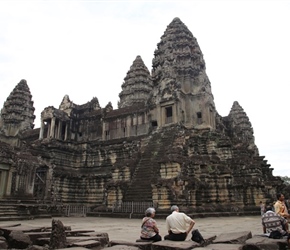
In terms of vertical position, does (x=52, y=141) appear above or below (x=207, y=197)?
above

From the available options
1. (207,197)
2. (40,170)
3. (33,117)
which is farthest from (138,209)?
(33,117)

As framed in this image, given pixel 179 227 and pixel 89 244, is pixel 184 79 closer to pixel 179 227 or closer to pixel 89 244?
pixel 179 227

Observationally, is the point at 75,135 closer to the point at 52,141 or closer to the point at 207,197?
the point at 52,141

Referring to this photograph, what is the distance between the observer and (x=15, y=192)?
878 inches

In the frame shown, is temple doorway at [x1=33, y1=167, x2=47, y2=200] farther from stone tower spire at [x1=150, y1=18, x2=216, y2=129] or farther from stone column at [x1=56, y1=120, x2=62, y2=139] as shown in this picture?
stone tower spire at [x1=150, y1=18, x2=216, y2=129]

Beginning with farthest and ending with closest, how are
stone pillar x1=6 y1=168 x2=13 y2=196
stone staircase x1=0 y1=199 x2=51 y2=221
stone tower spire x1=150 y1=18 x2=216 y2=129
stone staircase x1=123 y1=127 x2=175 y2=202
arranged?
stone tower spire x1=150 y1=18 x2=216 y2=129
stone staircase x1=123 y1=127 x2=175 y2=202
stone pillar x1=6 y1=168 x2=13 y2=196
stone staircase x1=0 y1=199 x2=51 y2=221

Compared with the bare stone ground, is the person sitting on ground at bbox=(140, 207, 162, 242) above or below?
above

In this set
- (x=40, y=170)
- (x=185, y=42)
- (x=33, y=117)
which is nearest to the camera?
(x=40, y=170)

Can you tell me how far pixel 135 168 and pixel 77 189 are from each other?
10572mm

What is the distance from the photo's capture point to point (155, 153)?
25.9m

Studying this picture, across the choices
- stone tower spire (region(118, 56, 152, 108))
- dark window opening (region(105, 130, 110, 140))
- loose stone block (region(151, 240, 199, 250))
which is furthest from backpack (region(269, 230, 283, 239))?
stone tower spire (region(118, 56, 152, 108))

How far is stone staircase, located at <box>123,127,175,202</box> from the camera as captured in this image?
2267 cm

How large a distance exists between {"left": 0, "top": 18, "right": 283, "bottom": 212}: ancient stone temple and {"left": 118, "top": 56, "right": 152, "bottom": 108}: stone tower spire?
1161cm

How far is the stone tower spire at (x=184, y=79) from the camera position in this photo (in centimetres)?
2959
